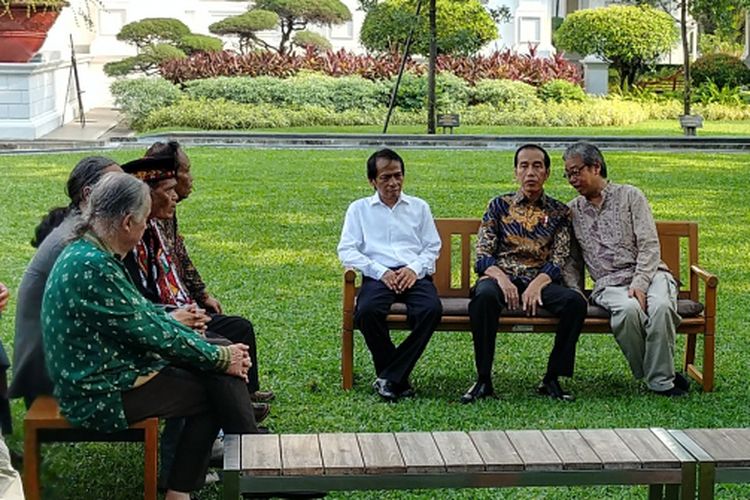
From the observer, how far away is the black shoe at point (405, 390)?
7172mm

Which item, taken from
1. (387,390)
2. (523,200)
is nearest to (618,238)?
(523,200)

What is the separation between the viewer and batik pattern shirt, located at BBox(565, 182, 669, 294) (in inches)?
291

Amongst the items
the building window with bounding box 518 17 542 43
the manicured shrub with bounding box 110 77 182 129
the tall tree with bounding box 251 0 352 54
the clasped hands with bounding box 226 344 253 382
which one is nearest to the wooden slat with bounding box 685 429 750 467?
the clasped hands with bounding box 226 344 253 382

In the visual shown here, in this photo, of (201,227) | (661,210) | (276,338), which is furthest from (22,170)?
(276,338)

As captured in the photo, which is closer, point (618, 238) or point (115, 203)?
point (115, 203)

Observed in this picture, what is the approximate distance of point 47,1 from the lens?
60.4 feet

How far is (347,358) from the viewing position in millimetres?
7289

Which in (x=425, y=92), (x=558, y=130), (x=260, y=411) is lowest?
(x=260, y=411)

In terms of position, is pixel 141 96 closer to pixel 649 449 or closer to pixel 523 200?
pixel 523 200

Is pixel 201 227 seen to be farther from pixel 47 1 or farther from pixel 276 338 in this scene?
pixel 47 1

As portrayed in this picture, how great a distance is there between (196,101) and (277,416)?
18535 millimetres

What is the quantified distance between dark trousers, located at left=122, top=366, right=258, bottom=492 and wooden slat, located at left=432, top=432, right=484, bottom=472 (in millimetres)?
840

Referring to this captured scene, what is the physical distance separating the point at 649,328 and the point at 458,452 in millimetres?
2792

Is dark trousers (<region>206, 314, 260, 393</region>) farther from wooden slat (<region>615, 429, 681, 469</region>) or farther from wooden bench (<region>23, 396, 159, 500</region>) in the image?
wooden slat (<region>615, 429, 681, 469</region>)
